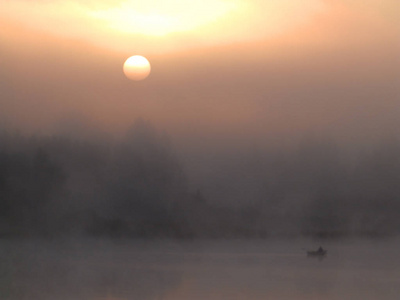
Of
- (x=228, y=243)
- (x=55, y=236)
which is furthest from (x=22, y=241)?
(x=228, y=243)

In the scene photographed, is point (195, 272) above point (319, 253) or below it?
below

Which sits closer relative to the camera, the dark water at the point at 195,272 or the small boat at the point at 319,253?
the dark water at the point at 195,272

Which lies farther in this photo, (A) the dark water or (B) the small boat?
(B) the small boat

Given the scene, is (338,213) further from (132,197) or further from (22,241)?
(22,241)

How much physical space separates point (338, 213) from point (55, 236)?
20047 millimetres

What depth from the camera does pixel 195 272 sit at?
3284 centimetres

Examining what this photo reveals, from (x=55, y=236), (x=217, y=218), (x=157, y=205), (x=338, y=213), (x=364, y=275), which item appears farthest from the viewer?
(x=55, y=236)

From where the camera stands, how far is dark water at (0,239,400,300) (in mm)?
21875

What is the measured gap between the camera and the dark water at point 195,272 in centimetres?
2188

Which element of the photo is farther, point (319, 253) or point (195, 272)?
point (319, 253)

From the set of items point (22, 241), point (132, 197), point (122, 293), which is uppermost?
point (132, 197)

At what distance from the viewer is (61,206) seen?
114 ft

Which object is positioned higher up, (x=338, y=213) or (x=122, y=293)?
(x=338, y=213)

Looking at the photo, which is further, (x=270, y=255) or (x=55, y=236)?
(x=270, y=255)
